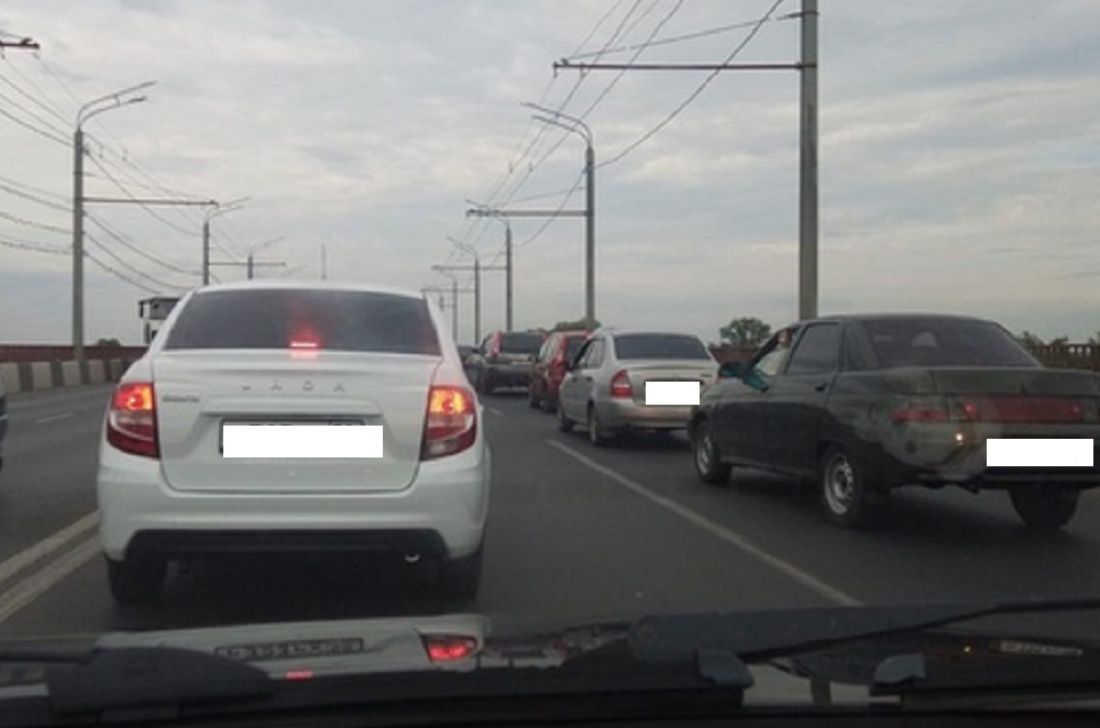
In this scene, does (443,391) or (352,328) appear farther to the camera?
(352,328)

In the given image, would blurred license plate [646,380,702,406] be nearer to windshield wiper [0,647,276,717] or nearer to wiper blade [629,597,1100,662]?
wiper blade [629,597,1100,662]

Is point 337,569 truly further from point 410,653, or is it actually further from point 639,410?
point 639,410

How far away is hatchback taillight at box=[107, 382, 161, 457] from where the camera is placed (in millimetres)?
5938

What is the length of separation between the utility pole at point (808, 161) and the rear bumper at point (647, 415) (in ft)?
20.4

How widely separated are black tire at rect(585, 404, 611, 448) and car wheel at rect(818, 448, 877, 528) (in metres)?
6.94

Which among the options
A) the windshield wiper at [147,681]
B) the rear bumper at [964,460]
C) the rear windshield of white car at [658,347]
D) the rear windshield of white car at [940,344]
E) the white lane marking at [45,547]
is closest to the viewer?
the windshield wiper at [147,681]

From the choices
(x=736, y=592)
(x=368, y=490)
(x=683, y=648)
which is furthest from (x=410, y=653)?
(x=736, y=592)

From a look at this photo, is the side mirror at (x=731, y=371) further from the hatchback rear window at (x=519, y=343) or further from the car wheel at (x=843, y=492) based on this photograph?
the hatchback rear window at (x=519, y=343)

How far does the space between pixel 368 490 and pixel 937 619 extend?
2.78 m

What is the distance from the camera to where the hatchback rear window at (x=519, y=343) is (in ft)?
108

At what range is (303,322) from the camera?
664 cm

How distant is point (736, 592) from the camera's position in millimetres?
7254

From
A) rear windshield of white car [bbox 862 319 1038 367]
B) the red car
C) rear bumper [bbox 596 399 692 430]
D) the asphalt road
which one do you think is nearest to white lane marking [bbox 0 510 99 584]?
the asphalt road

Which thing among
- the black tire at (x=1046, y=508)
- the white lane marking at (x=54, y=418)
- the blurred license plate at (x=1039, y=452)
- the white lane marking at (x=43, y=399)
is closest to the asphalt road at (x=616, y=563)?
the black tire at (x=1046, y=508)
